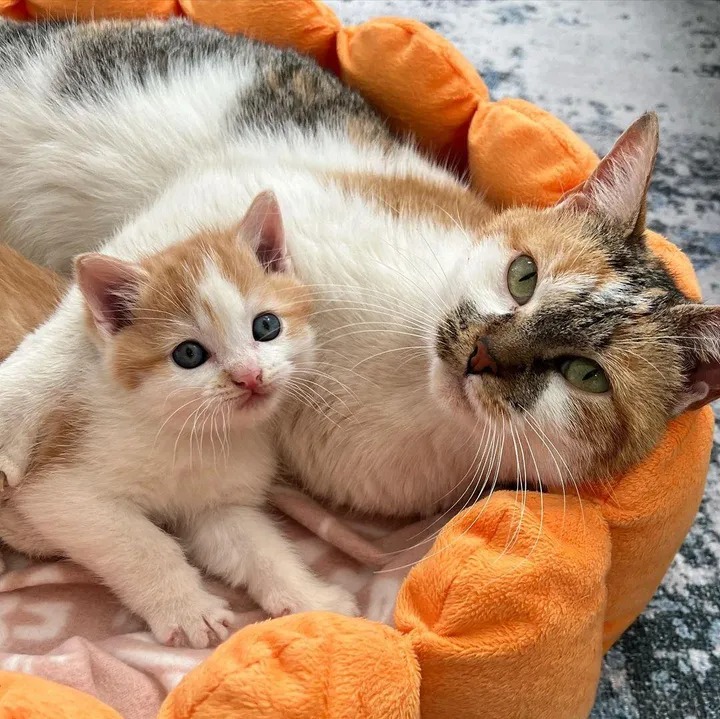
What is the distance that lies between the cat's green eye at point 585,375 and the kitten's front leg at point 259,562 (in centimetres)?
54

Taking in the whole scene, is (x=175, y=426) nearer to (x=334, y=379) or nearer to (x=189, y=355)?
(x=189, y=355)

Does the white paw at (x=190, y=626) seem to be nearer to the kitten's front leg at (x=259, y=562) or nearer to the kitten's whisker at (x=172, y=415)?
the kitten's front leg at (x=259, y=562)

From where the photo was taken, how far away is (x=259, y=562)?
127cm

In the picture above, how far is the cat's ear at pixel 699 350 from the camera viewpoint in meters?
1.05

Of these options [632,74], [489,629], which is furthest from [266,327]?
[632,74]

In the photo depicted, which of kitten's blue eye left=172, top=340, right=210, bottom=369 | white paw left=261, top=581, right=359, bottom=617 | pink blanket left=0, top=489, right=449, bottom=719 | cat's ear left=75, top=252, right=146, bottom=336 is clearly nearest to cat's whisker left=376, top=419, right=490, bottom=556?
pink blanket left=0, top=489, right=449, bottom=719

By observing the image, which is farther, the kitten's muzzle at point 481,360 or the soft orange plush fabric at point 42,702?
the kitten's muzzle at point 481,360

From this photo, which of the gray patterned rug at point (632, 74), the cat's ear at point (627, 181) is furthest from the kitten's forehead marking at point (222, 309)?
the gray patterned rug at point (632, 74)

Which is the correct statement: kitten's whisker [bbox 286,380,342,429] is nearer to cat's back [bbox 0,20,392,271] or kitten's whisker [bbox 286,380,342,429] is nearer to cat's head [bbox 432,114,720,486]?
cat's head [bbox 432,114,720,486]

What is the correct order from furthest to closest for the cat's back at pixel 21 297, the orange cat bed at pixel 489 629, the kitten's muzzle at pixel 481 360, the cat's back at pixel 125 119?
the cat's back at pixel 125 119, the cat's back at pixel 21 297, the kitten's muzzle at pixel 481 360, the orange cat bed at pixel 489 629

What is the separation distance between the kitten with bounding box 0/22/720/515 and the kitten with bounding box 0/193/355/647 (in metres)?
0.07

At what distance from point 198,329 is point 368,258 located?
332 millimetres

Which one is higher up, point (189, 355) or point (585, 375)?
point (585, 375)

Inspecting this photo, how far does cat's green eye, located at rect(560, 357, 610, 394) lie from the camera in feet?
3.43
